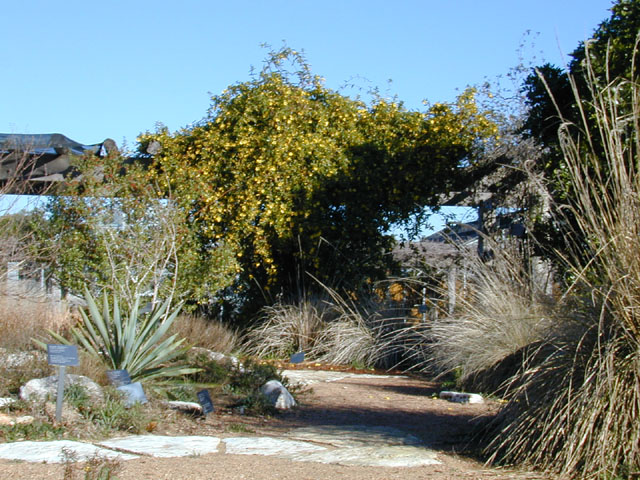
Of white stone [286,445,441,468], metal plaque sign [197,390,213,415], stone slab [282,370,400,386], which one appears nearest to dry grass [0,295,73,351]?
metal plaque sign [197,390,213,415]

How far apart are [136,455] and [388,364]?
614 cm

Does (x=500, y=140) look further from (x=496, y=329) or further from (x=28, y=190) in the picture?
(x=28, y=190)

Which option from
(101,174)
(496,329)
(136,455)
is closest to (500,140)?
(496,329)

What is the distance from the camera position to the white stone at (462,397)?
277 inches

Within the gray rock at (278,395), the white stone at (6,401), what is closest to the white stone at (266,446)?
the gray rock at (278,395)

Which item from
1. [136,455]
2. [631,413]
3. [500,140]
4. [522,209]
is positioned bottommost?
[136,455]

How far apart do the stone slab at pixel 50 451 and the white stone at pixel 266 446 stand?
74 centimetres

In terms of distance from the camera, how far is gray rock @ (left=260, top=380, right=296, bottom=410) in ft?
22.0

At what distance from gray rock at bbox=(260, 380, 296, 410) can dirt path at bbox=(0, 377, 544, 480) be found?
0.38ft

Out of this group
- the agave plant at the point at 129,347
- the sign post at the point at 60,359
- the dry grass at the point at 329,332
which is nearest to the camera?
the sign post at the point at 60,359

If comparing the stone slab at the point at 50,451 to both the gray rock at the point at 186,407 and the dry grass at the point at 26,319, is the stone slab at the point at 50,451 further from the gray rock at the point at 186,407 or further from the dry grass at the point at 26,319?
the dry grass at the point at 26,319

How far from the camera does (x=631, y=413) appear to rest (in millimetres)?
3936

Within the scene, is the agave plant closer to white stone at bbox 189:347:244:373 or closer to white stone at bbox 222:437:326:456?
white stone at bbox 189:347:244:373

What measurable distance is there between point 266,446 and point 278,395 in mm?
1606
